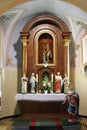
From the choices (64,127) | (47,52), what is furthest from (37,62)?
(64,127)

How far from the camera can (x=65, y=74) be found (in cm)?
1331

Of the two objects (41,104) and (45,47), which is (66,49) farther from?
(41,104)

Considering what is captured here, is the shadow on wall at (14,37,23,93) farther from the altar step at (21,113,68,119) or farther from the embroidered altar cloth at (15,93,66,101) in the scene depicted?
the altar step at (21,113,68,119)

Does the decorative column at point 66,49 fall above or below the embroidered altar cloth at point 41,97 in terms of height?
above

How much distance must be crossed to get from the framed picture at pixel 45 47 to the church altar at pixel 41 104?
70.8 inches

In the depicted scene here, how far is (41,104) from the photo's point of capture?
12797mm

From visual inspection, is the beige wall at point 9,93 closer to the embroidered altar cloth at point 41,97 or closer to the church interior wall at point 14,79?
the church interior wall at point 14,79

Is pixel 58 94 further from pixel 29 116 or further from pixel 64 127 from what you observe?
pixel 64 127

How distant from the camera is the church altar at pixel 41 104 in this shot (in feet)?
41.2

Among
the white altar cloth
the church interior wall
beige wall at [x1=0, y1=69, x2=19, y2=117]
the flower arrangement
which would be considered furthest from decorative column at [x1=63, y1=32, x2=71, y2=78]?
beige wall at [x1=0, y1=69, x2=19, y2=117]

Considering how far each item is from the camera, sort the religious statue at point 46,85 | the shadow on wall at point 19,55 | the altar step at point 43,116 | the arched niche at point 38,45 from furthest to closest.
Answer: the shadow on wall at point 19,55, the arched niche at point 38,45, the religious statue at point 46,85, the altar step at point 43,116

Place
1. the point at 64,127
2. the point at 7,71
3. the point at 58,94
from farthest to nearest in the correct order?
1. the point at 7,71
2. the point at 58,94
3. the point at 64,127

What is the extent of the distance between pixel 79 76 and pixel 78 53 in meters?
1.11

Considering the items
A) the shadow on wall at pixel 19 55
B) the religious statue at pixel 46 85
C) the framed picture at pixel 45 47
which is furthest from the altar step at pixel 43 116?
the framed picture at pixel 45 47
